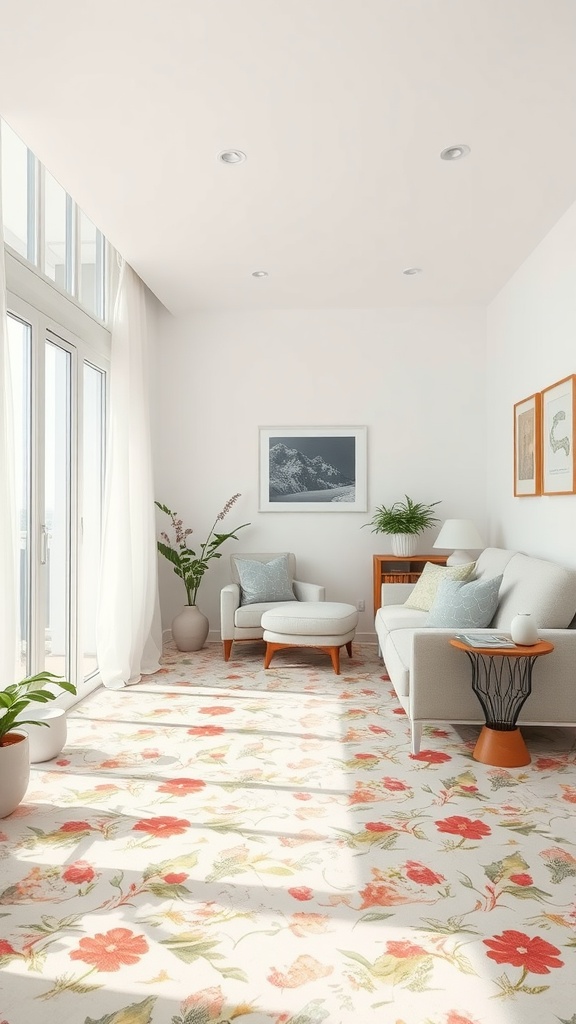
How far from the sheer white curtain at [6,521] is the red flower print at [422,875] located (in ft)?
5.76

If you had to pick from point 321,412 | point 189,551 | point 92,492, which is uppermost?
point 321,412

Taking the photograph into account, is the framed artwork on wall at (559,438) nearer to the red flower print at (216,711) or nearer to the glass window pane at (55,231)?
the red flower print at (216,711)

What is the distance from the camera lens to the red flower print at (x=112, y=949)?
1770 millimetres

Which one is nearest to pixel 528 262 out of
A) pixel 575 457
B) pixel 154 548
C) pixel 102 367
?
pixel 575 457

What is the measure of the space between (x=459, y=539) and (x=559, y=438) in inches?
51.5

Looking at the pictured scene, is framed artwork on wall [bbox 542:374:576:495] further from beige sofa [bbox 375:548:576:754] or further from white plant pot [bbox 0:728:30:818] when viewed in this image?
white plant pot [bbox 0:728:30:818]

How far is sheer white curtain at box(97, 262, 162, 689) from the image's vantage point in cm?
459

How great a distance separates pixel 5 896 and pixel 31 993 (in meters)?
0.48

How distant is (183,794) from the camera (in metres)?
2.86

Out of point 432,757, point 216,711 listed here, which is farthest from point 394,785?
point 216,711

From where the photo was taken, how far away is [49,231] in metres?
3.87

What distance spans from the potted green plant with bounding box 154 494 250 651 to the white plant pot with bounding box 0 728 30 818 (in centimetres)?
302

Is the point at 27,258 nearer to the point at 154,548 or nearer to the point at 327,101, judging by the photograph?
the point at 327,101

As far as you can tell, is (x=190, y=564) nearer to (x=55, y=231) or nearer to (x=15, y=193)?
(x=55, y=231)
